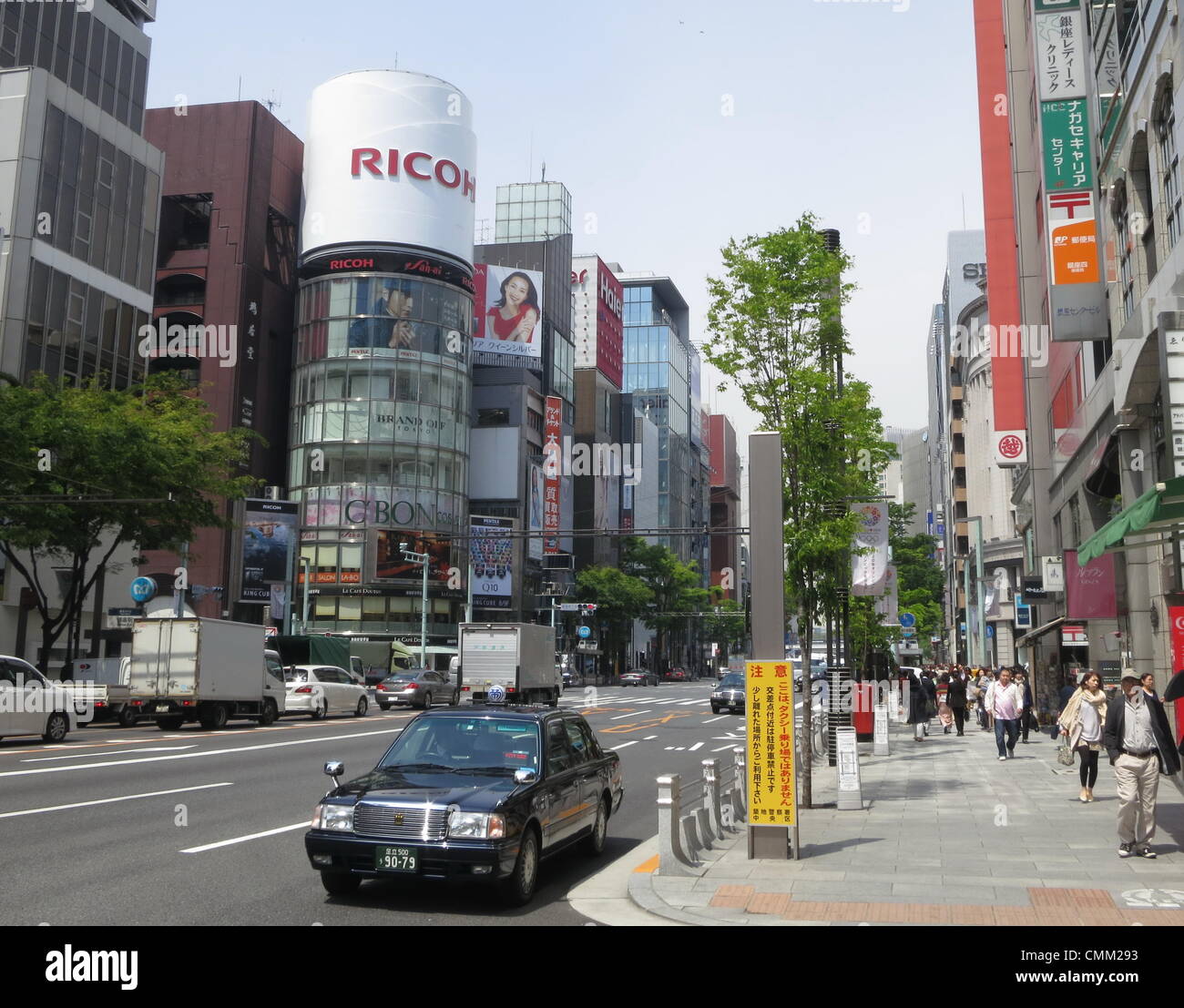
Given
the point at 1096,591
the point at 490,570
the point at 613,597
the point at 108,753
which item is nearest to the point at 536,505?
the point at 490,570

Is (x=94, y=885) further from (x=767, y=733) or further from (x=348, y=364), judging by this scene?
(x=348, y=364)

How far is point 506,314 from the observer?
9600 centimetres

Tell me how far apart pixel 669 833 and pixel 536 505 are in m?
82.3

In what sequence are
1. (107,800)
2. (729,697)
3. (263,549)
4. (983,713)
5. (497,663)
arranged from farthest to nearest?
(263,549)
(729,697)
(497,663)
(983,713)
(107,800)

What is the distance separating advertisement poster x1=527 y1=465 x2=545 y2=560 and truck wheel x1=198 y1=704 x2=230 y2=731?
6047 centimetres

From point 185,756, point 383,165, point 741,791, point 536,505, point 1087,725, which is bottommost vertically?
point 185,756

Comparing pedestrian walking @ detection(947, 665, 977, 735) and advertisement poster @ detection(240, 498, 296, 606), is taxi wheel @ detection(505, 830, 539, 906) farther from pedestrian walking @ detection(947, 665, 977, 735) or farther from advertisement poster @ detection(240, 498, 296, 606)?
advertisement poster @ detection(240, 498, 296, 606)

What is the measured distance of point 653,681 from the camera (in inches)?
3787

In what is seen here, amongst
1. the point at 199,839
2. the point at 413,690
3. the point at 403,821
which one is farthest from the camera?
the point at 413,690

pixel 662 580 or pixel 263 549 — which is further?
pixel 662 580

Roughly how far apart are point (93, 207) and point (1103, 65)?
38.1 meters

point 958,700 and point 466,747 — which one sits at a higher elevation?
point 466,747

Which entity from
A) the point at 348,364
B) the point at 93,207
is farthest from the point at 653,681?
the point at 93,207

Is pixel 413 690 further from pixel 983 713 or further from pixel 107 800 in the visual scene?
pixel 107 800
